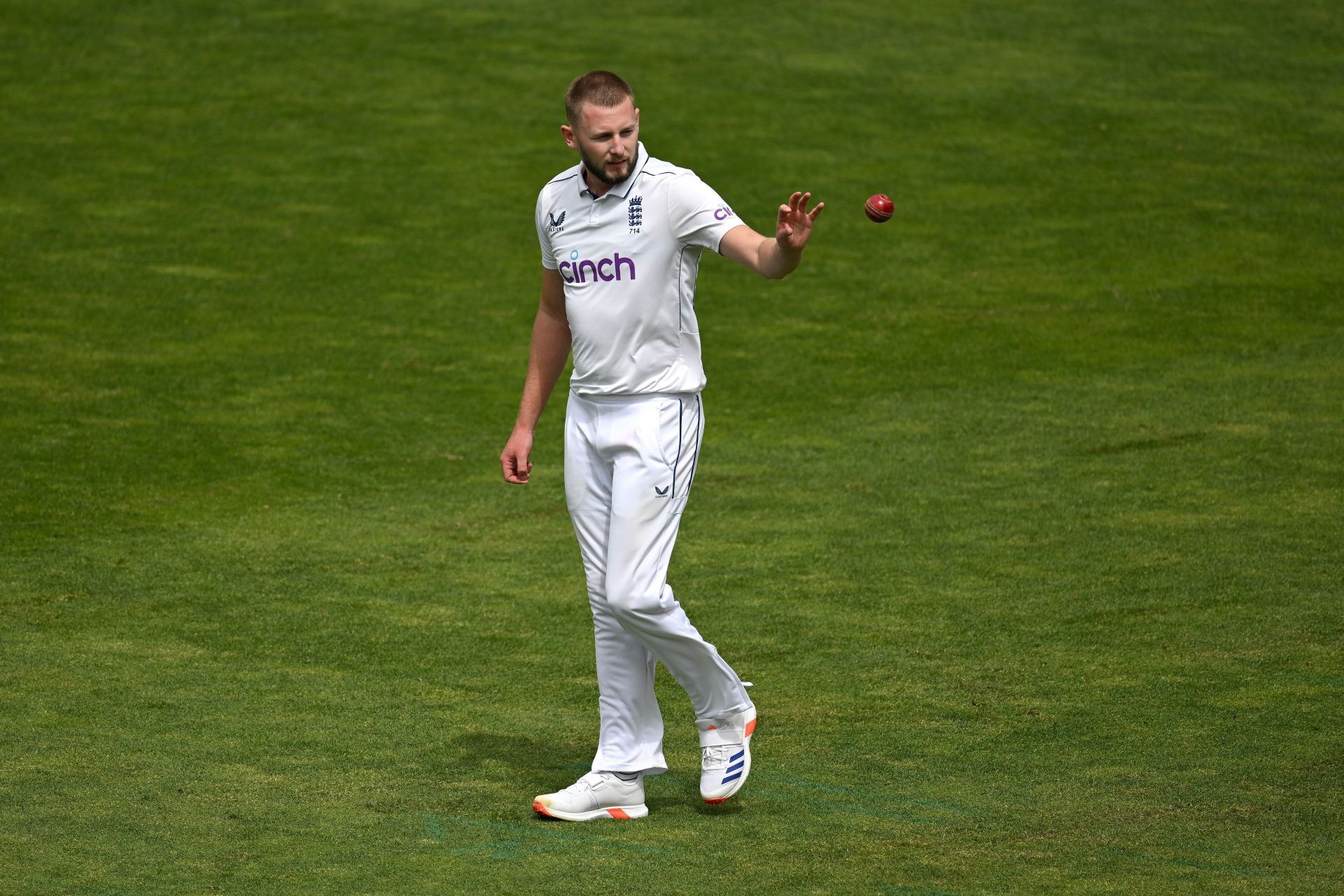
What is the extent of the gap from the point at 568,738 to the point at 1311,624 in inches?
122

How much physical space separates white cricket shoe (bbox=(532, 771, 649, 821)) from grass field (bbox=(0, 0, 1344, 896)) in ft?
0.25

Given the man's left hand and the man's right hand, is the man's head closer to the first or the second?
the man's left hand

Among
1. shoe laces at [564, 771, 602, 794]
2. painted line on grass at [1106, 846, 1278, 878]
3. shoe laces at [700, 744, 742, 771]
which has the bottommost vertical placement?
painted line on grass at [1106, 846, 1278, 878]

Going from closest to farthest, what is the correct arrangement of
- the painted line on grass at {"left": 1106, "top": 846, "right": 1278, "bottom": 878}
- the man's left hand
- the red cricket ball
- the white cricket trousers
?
the painted line on grass at {"left": 1106, "top": 846, "right": 1278, "bottom": 878}
the man's left hand
the red cricket ball
the white cricket trousers

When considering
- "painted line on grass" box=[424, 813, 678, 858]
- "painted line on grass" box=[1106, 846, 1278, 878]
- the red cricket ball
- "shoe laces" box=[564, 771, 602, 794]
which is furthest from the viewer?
"shoe laces" box=[564, 771, 602, 794]

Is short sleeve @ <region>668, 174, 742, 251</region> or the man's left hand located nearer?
the man's left hand

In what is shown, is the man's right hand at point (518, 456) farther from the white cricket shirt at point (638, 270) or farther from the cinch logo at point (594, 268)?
the cinch logo at point (594, 268)

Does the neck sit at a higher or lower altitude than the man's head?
lower

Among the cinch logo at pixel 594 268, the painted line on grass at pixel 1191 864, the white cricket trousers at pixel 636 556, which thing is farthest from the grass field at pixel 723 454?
the cinch logo at pixel 594 268

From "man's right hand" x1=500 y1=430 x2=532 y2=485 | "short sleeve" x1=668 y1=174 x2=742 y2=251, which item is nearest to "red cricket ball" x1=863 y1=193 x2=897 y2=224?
"short sleeve" x1=668 y1=174 x2=742 y2=251

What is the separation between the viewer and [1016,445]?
9523mm

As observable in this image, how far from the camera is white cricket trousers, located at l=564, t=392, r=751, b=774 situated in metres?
4.82

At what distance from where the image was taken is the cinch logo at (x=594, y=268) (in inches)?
190

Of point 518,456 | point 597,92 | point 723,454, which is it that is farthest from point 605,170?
point 723,454
